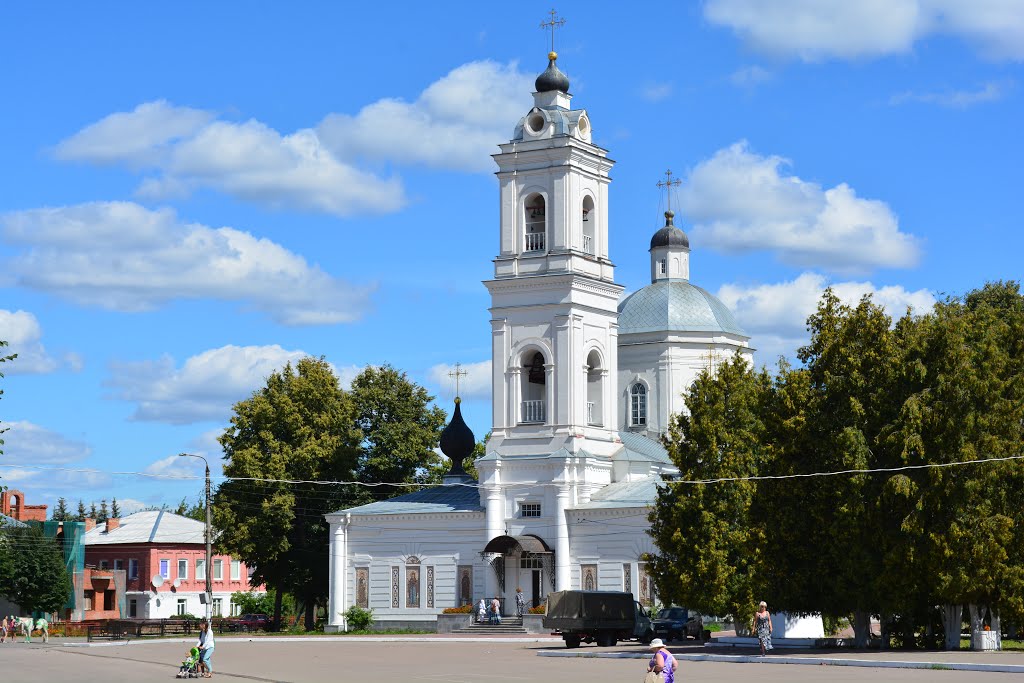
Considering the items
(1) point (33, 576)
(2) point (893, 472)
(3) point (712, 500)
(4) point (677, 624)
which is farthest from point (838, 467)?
(1) point (33, 576)

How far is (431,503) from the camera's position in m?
65.2

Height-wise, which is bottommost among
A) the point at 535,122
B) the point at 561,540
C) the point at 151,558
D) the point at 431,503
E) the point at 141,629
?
the point at 141,629

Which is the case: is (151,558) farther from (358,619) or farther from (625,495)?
(625,495)

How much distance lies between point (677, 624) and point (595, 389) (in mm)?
15388

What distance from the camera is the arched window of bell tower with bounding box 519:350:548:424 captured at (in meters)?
63.4

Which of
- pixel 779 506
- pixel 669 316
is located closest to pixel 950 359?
pixel 779 506

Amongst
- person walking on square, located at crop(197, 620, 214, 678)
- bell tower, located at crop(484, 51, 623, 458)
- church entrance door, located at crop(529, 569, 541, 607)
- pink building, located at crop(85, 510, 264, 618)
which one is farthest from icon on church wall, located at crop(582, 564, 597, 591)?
pink building, located at crop(85, 510, 264, 618)

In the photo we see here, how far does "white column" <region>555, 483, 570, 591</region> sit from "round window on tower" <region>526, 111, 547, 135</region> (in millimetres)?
15351

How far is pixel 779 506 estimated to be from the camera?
41000 mm

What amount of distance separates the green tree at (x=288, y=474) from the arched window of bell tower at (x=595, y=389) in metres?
12.9

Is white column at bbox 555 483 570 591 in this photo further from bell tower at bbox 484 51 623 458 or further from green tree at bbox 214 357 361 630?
green tree at bbox 214 357 361 630

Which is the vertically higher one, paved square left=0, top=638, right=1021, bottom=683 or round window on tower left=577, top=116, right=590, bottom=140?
round window on tower left=577, top=116, right=590, bottom=140

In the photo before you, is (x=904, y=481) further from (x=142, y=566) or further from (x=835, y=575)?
(x=142, y=566)

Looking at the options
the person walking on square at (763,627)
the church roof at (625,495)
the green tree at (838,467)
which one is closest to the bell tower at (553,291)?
the church roof at (625,495)
